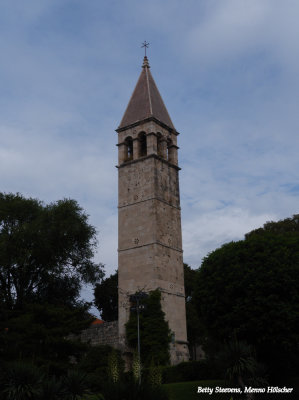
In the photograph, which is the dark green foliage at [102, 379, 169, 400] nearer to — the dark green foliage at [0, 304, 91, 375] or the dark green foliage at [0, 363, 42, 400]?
the dark green foliage at [0, 363, 42, 400]

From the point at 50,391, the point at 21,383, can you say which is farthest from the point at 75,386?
the point at 21,383

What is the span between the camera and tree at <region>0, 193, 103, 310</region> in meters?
36.2

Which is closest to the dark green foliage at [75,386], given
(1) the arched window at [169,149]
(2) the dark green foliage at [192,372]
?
(2) the dark green foliage at [192,372]

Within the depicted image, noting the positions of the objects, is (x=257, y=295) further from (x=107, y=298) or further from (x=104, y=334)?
(x=107, y=298)

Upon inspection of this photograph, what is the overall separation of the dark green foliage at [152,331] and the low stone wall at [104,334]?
169cm

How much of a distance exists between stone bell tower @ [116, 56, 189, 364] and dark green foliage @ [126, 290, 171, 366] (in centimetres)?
91

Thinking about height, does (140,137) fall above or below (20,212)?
above

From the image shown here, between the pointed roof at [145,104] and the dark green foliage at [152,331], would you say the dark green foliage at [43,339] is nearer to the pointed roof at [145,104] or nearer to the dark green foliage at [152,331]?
the dark green foliage at [152,331]

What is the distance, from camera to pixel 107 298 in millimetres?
59688

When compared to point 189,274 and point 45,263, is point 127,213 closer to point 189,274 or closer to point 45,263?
point 45,263

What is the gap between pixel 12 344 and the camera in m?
25.7

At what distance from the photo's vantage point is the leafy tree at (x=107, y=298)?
192ft

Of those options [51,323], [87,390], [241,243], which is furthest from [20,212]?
[87,390]

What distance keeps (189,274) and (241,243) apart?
28877 millimetres
